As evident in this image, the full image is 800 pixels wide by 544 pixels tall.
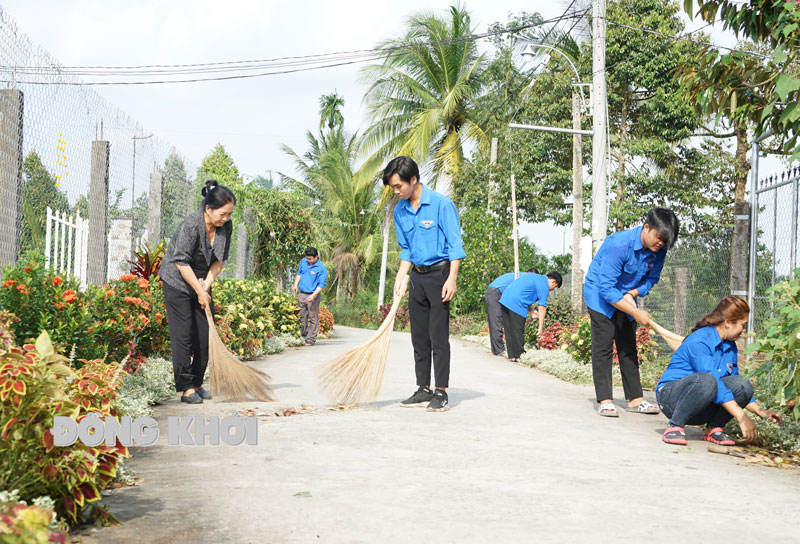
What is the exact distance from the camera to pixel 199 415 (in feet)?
20.2

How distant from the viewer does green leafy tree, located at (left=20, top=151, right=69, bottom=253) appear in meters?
7.73

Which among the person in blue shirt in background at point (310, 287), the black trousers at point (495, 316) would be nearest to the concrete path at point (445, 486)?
the black trousers at point (495, 316)

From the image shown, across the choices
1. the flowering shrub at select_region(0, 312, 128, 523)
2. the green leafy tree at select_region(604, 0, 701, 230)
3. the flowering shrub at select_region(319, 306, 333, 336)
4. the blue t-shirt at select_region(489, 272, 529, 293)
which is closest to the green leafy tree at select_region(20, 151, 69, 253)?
the flowering shrub at select_region(0, 312, 128, 523)

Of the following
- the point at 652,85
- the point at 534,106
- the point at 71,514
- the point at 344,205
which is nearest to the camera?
the point at 71,514

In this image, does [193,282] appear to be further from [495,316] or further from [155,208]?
[495,316]

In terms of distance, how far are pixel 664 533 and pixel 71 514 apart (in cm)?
248

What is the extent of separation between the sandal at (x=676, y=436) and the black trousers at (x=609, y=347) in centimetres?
124

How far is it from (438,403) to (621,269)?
6.50 feet

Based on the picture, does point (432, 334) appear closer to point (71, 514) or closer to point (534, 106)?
point (71, 514)

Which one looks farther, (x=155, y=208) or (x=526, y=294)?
(x=526, y=294)

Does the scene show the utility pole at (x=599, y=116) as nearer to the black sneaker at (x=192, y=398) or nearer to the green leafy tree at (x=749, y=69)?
the green leafy tree at (x=749, y=69)

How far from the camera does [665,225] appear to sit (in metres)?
6.50

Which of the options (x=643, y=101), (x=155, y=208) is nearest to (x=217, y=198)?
(x=155, y=208)

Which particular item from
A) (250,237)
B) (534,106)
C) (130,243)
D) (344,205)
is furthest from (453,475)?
(344,205)
